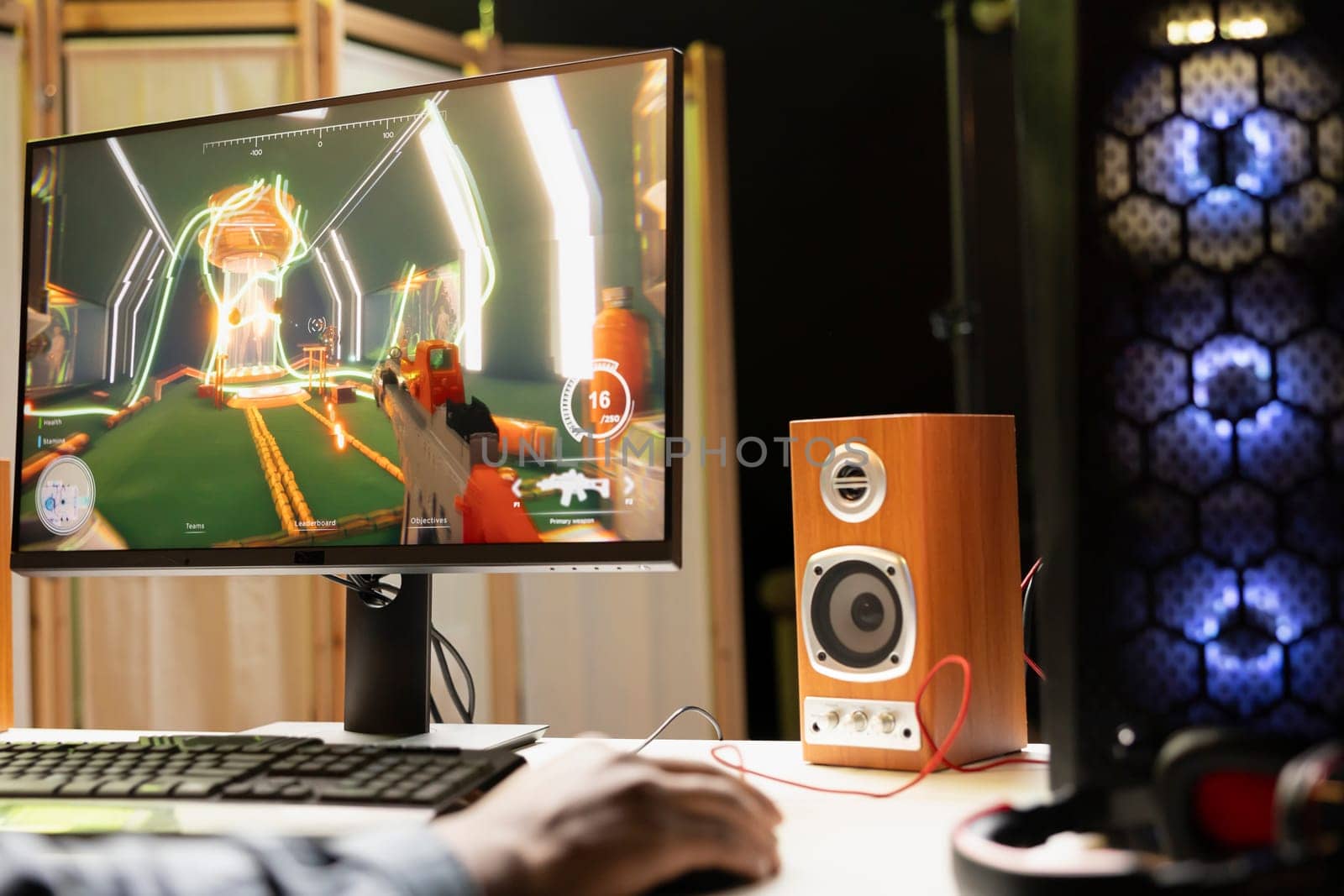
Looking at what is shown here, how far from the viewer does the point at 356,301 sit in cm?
94

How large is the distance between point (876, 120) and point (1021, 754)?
2.13m

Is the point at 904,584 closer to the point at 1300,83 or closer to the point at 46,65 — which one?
the point at 1300,83

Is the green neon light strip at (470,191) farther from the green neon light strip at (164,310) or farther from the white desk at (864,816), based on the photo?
the white desk at (864,816)

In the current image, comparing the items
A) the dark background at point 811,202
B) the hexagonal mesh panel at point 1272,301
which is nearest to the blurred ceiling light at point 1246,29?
the hexagonal mesh panel at point 1272,301

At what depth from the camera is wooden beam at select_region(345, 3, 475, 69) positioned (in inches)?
98.2

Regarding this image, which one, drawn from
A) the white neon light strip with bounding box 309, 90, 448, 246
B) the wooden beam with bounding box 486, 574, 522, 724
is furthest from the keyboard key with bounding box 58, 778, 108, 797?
the wooden beam with bounding box 486, 574, 522, 724

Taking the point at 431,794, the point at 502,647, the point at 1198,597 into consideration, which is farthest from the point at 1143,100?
the point at 502,647

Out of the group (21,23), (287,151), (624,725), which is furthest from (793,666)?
(21,23)

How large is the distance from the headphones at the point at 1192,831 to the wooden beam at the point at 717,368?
2.19 meters

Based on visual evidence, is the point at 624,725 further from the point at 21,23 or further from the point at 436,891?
the point at 436,891

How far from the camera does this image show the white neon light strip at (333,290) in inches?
36.9

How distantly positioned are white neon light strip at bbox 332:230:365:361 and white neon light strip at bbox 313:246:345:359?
0.04 ft

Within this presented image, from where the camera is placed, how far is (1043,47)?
531 mm

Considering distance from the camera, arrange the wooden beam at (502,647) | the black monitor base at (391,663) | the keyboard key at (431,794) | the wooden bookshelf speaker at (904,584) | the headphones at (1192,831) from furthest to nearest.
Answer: the wooden beam at (502,647), the black monitor base at (391,663), the wooden bookshelf speaker at (904,584), the keyboard key at (431,794), the headphones at (1192,831)
